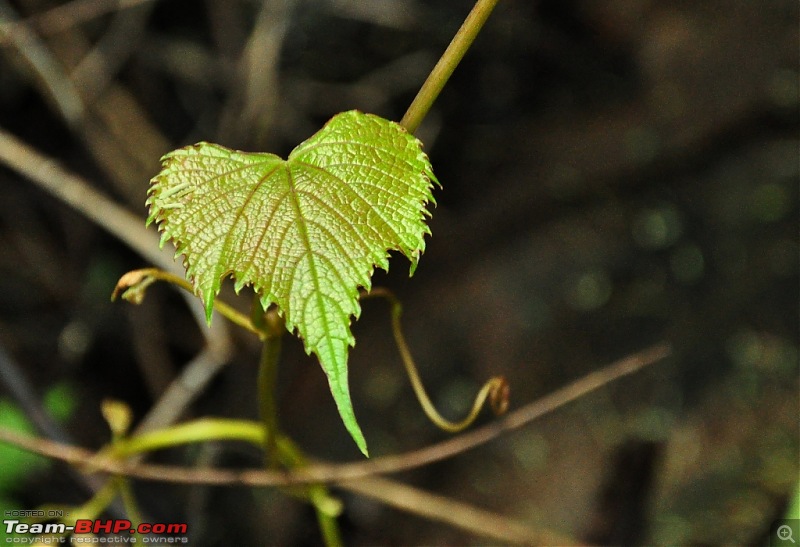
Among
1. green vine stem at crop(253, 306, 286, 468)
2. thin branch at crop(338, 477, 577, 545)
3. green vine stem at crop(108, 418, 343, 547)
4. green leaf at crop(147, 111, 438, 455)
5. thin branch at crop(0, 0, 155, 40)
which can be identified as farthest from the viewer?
thin branch at crop(0, 0, 155, 40)

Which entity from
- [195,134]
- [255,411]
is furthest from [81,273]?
[255,411]

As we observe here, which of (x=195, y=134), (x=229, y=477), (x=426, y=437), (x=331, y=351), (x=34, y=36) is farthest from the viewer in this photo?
(x=195, y=134)

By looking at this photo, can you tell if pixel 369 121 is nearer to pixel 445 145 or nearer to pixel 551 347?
pixel 551 347

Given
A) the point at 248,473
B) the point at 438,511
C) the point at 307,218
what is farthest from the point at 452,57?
the point at 438,511

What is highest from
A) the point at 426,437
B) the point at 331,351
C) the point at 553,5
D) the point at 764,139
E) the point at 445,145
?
the point at 553,5

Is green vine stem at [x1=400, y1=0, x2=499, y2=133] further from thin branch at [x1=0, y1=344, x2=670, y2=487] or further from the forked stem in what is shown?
thin branch at [x1=0, y1=344, x2=670, y2=487]

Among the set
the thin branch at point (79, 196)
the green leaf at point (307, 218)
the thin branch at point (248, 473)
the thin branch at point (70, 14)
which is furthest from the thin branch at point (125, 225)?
the green leaf at point (307, 218)

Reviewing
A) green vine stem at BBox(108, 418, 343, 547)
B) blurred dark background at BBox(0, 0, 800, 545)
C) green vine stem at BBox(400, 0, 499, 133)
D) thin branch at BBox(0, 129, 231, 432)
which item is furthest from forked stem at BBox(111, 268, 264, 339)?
blurred dark background at BBox(0, 0, 800, 545)
